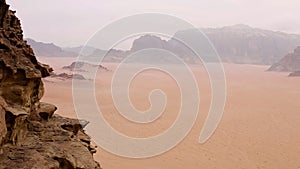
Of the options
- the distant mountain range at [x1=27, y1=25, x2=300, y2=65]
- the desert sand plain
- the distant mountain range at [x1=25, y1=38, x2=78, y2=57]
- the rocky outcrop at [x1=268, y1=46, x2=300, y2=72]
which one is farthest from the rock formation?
the distant mountain range at [x1=25, y1=38, x2=78, y2=57]

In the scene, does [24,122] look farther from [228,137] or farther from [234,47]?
[234,47]

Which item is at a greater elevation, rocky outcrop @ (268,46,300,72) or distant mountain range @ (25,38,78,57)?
rocky outcrop @ (268,46,300,72)

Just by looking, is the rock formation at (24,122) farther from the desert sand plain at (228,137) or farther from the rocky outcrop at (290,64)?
the rocky outcrop at (290,64)

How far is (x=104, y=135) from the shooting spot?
44.8 ft

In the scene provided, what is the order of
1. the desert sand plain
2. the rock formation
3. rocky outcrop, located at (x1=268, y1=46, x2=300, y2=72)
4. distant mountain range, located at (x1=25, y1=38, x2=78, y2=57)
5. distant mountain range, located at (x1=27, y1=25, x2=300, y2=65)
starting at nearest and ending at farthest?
1. the rock formation
2. the desert sand plain
3. rocky outcrop, located at (x1=268, y1=46, x2=300, y2=72)
4. distant mountain range, located at (x1=27, y1=25, x2=300, y2=65)
5. distant mountain range, located at (x1=25, y1=38, x2=78, y2=57)

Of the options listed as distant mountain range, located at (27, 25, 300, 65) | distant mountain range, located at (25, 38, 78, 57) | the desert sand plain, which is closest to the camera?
the desert sand plain

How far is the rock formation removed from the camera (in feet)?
15.6

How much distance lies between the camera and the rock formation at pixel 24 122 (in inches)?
187

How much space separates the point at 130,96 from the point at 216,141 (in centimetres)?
1276

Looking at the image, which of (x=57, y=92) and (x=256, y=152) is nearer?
(x=256, y=152)

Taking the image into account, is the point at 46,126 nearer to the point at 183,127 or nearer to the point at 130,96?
the point at 183,127

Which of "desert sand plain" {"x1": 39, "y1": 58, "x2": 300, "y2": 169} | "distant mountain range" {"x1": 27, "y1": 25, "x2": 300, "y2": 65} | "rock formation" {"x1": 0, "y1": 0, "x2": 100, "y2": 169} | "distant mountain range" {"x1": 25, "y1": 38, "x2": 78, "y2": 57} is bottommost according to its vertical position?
"distant mountain range" {"x1": 25, "y1": 38, "x2": 78, "y2": 57}

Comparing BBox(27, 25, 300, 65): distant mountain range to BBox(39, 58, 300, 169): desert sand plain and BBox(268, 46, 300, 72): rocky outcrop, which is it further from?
BBox(39, 58, 300, 169): desert sand plain

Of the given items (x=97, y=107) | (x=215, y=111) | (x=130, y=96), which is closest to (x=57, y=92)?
(x=130, y=96)
